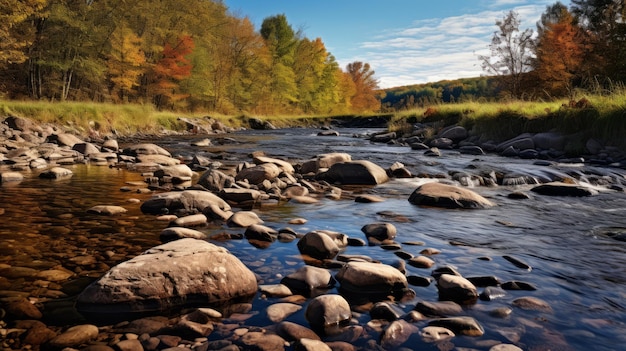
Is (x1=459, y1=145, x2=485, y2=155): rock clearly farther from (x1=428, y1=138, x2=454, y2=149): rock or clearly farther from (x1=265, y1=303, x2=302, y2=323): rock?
(x1=265, y1=303, x2=302, y2=323): rock

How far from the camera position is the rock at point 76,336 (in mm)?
2154

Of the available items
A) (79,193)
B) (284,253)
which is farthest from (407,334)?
(79,193)

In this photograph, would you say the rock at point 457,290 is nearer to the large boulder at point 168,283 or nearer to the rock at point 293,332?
the rock at point 293,332

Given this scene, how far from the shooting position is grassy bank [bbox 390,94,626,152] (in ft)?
36.2

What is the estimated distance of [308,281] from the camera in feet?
9.83

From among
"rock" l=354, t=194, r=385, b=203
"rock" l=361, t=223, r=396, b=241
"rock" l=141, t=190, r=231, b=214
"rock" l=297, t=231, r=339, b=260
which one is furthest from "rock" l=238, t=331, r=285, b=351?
"rock" l=354, t=194, r=385, b=203

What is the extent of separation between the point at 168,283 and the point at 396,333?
148cm

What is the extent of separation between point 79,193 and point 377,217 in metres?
4.48

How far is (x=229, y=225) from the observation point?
4.66 metres

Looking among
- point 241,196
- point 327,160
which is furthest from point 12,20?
point 241,196

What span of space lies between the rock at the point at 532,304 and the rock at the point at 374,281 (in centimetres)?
75

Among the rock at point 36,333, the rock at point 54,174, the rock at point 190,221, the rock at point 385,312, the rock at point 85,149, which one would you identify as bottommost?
the rock at point 385,312

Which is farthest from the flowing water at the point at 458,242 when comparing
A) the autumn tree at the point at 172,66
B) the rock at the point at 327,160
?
the autumn tree at the point at 172,66

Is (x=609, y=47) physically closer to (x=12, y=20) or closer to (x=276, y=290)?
(x=276, y=290)
